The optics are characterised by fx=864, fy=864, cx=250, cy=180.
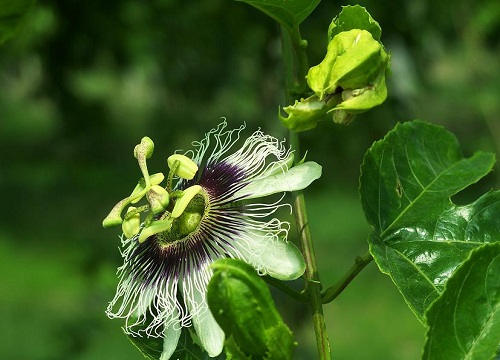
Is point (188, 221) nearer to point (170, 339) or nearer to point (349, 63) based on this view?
point (170, 339)

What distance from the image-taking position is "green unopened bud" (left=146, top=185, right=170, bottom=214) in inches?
31.0

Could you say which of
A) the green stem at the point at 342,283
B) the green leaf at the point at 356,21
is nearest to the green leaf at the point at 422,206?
the green stem at the point at 342,283

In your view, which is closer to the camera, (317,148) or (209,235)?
(209,235)

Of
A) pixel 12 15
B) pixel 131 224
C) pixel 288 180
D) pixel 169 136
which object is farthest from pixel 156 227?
pixel 169 136

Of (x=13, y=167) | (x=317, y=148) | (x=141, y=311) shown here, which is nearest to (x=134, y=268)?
(x=141, y=311)

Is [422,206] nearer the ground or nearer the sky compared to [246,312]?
nearer the ground

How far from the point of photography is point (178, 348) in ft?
2.73

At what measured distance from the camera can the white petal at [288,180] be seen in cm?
78

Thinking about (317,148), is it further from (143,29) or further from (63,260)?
(63,260)

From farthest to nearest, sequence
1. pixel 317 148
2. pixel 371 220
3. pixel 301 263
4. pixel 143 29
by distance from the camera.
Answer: pixel 143 29 → pixel 317 148 → pixel 371 220 → pixel 301 263

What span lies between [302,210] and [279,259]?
0.19 feet

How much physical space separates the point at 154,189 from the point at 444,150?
329 mm

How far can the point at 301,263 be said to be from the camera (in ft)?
2.54

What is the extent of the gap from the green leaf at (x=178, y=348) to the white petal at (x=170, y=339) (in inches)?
0.4
